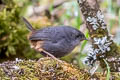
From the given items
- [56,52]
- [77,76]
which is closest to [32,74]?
[77,76]

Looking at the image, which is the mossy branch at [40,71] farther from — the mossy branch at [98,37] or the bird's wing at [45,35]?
the bird's wing at [45,35]

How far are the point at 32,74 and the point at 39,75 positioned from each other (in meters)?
0.07

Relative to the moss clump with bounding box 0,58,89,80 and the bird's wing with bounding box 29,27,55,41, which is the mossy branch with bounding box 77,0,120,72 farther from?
the bird's wing with bounding box 29,27,55,41

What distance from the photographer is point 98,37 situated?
3.04 m

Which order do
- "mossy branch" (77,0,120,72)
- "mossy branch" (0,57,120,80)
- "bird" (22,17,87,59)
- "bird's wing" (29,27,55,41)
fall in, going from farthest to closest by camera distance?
"bird's wing" (29,27,55,41), "bird" (22,17,87,59), "mossy branch" (77,0,120,72), "mossy branch" (0,57,120,80)

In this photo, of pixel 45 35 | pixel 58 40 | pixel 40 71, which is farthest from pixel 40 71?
pixel 45 35

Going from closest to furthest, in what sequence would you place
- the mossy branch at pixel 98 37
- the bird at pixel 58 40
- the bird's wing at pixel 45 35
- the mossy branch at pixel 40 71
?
the mossy branch at pixel 40 71 → the mossy branch at pixel 98 37 → the bird at pixel 58 40 → the bird's wing at pixel 45 35

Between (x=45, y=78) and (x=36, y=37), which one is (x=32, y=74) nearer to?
(x=45, y=78)

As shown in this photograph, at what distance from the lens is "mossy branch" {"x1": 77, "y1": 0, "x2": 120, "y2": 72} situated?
2957mm

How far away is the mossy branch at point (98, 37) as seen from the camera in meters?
2.96

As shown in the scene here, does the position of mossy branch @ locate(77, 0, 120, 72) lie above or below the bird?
below

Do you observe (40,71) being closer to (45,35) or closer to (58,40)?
(58,40)

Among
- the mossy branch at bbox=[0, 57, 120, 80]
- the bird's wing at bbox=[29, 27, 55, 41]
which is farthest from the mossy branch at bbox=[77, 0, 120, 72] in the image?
the bird's wing at bbox=[29, 27, 55, 41]

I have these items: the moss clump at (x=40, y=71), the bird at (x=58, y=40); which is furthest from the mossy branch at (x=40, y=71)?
the bird at (x=58, y=40)
